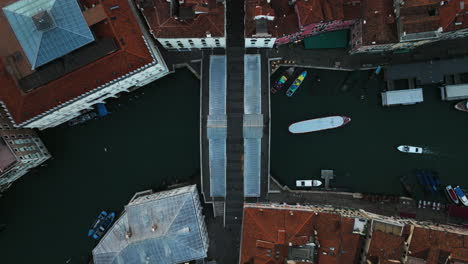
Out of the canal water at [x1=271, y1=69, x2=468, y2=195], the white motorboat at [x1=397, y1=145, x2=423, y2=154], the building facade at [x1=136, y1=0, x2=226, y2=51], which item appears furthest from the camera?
the canal water at [x1=271, y1=69, x2=468, y2=195]

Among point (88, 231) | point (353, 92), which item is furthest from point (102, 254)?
point (353, 92)

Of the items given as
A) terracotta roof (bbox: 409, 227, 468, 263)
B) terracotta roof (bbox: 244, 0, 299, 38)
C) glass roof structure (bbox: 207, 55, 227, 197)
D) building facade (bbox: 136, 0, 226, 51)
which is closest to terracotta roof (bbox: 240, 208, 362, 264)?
terracotta roof (bbox: 409, 227, 468, 263)

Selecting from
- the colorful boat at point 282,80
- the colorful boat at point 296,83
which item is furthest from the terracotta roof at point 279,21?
the colorful boat at point 296,83

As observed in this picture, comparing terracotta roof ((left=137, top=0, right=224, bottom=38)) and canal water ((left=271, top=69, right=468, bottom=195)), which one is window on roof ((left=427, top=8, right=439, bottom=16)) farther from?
terracotta roof ((left=137, top=0, right=224, bottom=38))

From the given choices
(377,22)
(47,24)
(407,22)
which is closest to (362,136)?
(377,22)

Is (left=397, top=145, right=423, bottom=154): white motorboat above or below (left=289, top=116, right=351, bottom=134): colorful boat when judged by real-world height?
below

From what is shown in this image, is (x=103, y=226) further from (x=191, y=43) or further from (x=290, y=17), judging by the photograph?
(x=290, y=17)

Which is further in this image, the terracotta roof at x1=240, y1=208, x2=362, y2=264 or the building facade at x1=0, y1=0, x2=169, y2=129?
the terracotta roof at x1=240, y1=208, x2=362, y2=264

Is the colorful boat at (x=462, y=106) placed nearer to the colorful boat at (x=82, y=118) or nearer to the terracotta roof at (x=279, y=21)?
the terracotta roof at (x=279, y=21)
